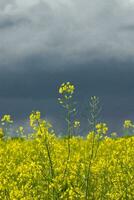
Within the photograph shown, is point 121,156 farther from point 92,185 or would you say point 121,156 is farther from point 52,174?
point 52,174

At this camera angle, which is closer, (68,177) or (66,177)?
(66,177)

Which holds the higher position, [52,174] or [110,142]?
[110,142]

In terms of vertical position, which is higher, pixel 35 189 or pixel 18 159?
pixel 18 159

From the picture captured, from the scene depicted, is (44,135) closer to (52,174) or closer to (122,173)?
(52,174)

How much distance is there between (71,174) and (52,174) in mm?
1102

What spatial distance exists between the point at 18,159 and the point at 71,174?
5.05 m

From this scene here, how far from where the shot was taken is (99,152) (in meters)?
13.6

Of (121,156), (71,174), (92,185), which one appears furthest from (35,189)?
(121,156)

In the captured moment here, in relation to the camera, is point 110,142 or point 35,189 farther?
point 110,142

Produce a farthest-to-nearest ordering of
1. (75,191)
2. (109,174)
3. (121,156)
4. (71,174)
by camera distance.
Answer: (121,156), (109,174), (71,174), (75,191)

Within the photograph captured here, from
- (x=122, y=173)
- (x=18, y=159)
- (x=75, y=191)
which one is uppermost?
(x=18, y=159)

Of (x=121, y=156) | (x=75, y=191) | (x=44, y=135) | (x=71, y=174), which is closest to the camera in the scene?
(x=75, y=191)

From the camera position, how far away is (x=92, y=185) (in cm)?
922

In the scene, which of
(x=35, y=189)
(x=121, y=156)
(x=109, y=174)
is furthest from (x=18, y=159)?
(x=35, y=189)
